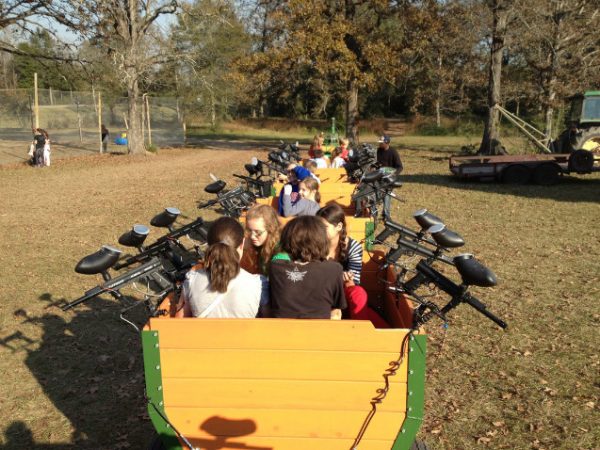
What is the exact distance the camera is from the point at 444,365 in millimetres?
4898

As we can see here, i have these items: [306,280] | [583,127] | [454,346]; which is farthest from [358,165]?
[583,127]

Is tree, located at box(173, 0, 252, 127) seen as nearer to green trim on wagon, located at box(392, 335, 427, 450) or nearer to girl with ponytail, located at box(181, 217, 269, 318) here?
girl with ponytail, located at box(181, 217, 269, 318)

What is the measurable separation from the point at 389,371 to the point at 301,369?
16.8 inches

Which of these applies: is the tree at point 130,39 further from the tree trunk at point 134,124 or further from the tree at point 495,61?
the tree at point 495,61

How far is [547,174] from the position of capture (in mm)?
15438

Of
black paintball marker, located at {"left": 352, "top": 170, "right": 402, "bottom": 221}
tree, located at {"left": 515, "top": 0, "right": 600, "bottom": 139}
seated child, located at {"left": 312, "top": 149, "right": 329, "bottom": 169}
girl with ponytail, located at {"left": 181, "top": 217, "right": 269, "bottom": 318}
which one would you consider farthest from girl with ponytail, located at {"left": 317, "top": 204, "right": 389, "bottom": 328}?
tree, located at {"left": 515, "top": 0, "right": 600, "bottom": 139}

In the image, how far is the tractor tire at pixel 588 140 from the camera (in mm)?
16516

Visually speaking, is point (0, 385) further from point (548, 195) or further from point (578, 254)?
point (548, 195)

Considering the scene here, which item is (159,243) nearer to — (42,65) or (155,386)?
(155,386)

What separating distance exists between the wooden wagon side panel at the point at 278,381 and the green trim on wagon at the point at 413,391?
0.09 ft

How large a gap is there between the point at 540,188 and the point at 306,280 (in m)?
13.4

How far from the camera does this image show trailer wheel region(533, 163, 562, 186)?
1542 centimetres

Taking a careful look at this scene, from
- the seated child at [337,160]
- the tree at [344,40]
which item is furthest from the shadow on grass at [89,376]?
the tree at [344,40]

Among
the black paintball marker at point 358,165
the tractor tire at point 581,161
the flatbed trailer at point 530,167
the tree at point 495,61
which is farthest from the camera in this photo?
the tree at point 495,61
